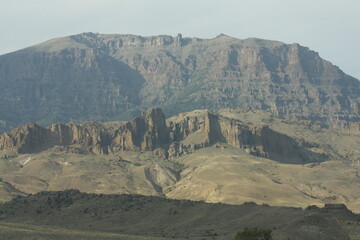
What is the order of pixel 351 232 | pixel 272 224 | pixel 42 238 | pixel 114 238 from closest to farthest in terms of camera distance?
pixel 42 238
pixel 114 238
pixel 351 232
pixel 272 224

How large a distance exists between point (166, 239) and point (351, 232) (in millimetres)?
49805

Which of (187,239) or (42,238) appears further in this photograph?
(187,239)

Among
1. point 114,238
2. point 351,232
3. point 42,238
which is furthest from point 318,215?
point 42,238

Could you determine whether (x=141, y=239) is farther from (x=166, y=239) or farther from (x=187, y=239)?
(x=187, y=239)

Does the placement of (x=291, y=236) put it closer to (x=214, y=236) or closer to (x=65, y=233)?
(x=214, y=236)

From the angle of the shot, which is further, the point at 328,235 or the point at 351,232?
the point at 351,232

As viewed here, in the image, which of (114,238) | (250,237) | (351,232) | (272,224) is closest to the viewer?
(250,237)

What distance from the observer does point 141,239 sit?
169875 millimetres

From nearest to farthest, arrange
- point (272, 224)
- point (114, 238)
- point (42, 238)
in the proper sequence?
1. point (42, 238)
2. point (114, 238)
3. point (272, 224)

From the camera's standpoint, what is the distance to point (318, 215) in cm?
18788

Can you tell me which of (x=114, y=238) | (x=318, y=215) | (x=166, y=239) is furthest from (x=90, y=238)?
(x=318, y=215)

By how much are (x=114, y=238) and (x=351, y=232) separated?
210ft

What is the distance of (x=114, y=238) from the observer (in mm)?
167875

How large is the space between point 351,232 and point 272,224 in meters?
22.9
